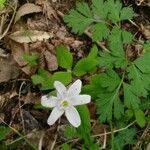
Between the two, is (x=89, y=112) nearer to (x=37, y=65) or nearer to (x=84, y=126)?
(x=84, y=126)

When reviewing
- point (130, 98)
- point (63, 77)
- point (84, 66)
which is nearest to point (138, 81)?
point (130, 98)

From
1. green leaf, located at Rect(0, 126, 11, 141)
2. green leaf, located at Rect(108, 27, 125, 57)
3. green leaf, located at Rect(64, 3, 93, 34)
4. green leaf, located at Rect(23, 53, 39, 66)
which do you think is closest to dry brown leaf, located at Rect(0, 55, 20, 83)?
green leaf, located at Rect(23, 53, 39, 66)

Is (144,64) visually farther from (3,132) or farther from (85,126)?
(3,132)

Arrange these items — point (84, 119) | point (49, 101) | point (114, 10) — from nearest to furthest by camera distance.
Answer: point (49, 101), point (84, 119), point (114, 10)

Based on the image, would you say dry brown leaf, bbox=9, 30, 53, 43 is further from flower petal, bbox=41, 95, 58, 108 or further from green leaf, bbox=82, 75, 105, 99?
flower petal, bbox=41, 95, 58, 108

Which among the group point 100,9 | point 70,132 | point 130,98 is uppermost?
point 100,9

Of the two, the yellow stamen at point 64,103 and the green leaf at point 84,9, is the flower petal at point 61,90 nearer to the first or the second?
the yellow stamen at point 64,103

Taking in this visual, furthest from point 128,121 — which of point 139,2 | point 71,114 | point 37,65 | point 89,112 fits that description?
point 139,2

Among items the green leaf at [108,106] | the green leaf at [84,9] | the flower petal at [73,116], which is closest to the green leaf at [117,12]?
the green leaf at [84,9]
